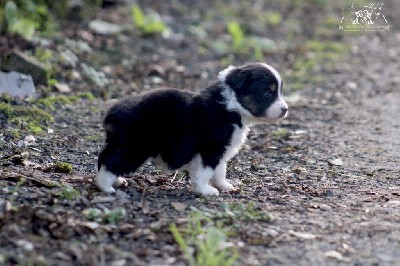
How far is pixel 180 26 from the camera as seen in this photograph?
14.4m

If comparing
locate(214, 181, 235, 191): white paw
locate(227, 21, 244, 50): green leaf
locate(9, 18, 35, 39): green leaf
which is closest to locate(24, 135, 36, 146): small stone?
locate(214, 181, 235, 191): white paw

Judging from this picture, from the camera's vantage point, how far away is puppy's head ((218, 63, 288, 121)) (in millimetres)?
6969

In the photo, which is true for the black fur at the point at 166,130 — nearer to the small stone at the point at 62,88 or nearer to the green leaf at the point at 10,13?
the small stone at the point at 62,88

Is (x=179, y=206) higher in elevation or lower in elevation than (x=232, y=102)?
lower

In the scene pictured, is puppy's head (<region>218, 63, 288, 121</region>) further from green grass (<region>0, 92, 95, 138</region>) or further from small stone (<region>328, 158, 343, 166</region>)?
green grass (<region>0, 92, 95, 138</region>)

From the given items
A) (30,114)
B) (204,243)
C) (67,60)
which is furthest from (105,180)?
(67,60)

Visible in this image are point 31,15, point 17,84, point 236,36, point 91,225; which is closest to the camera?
point 91,225

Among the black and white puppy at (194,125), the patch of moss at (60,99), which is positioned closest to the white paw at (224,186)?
the black and white puppy at (194,125)

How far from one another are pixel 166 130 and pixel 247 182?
1148 mm

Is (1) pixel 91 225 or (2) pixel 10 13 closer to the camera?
(1) pixel 91 225

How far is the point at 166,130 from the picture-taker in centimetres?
648

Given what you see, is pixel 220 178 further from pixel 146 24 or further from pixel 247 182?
pixel 146 24

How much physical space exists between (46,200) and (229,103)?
6.15ft

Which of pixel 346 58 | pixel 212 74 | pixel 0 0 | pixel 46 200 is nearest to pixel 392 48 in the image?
pixel 346 58
